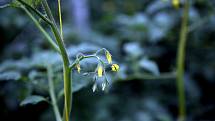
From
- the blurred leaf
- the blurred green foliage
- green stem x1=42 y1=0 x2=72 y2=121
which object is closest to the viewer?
green stem x1=42 y1=0 x2=72 y2=121

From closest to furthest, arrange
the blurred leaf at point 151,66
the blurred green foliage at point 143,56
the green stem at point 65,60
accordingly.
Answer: the green stem at point 65,60 < the blurred leaf at point 151,66 < the blurred green foliage at point 143,56

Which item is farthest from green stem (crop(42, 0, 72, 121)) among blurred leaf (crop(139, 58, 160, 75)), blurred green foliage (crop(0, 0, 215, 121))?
blurred green foliage (crop(0, 0, 215, 121))

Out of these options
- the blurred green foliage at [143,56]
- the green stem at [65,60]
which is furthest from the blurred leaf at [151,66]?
the green stem at [65,60]

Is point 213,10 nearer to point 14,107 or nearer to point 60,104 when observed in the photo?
point 60,104

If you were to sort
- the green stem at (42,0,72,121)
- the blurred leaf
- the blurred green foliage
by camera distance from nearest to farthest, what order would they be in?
1. the green stem at (42,0,72,121)
2. the blurred leaf
3. the blurred green foliage

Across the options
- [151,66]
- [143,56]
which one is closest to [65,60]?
[151,66]

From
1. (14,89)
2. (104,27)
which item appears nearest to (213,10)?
(14,89)

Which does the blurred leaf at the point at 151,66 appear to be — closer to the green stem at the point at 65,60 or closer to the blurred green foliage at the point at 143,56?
the blurred green foliage at the point at 143,56

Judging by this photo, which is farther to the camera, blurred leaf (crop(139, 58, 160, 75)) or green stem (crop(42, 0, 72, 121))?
blurred leaf (crop(139, 58, 160, 75))

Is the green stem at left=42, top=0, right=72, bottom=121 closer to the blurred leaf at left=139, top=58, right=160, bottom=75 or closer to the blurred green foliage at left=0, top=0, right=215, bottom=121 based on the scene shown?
the blurred leaf at left=139, top=58, right=160, bottom=75

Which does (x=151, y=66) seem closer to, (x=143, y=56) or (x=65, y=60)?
(x=143, y=56)

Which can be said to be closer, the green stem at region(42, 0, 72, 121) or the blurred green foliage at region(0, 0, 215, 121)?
the green stem at region(42, 0, 72, 121)
